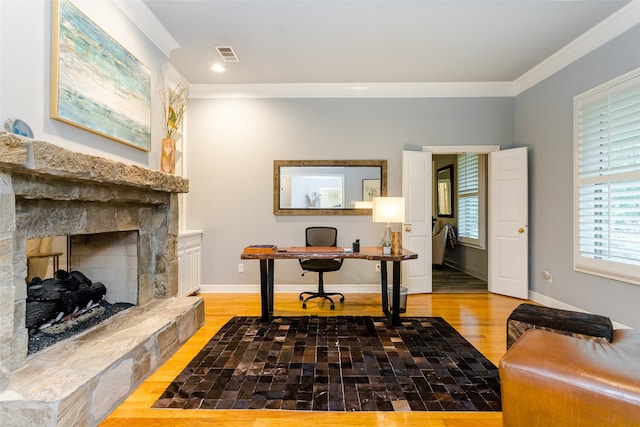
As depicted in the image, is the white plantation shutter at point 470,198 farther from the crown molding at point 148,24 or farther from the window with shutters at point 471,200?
the crown molding at point 148,24

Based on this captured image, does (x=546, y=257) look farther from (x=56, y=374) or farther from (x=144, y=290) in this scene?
(x=56, y=374)

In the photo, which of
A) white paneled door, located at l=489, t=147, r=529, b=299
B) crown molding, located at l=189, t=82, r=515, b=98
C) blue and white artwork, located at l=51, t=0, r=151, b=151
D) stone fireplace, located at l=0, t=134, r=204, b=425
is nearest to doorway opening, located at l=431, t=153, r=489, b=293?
white paneled door, located at l=489, t=147, r=529, b=299

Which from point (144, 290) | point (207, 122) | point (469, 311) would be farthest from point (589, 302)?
point (207, 122)

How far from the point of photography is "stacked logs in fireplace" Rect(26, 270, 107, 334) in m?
2.02

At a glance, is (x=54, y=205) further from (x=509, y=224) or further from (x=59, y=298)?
(x=509, y=224)

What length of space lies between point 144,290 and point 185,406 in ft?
4.36

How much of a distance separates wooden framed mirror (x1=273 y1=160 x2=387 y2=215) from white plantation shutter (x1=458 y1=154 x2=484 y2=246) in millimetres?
2214

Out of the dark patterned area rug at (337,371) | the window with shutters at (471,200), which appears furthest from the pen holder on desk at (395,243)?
the window with shutters at (471,200)

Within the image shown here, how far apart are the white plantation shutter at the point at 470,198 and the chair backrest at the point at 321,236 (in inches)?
114

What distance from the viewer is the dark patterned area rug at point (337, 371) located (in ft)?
6.21

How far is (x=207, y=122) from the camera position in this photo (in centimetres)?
448

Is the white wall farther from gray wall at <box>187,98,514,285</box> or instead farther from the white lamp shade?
the white lamp shade

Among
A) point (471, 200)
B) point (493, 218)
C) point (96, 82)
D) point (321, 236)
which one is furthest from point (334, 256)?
point (471, 200)

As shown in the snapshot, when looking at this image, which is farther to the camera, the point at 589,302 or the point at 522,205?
the point at 522,205
